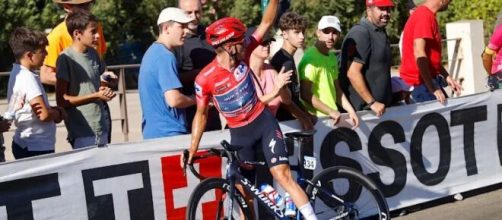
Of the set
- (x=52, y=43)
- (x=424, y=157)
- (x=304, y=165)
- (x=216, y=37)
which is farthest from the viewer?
(x=424, y=157)

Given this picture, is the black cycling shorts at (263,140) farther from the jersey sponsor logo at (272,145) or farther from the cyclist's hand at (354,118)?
the cyclist's hand at (354,118)

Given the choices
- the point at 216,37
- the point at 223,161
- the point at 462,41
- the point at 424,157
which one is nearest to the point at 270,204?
the point at 223,161

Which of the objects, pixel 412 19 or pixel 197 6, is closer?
pixel 197 6

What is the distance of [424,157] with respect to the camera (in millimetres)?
9070

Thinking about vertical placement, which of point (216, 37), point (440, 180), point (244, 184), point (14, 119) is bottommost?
point (440, 180)

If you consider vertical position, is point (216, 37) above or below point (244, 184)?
above

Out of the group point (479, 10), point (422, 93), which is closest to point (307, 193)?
point (422, 93)

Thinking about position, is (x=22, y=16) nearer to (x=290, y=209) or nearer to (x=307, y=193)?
(x=307, y=193)

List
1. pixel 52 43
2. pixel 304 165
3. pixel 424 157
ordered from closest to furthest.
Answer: pixel 304 165
pixel 52 43
pixel 424 157

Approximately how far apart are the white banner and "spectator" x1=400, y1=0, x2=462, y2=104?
0.21m

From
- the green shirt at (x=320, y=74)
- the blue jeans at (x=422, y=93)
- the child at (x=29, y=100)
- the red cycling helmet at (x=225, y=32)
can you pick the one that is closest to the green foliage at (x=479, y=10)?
the blue jeans at (x=422, y=93)

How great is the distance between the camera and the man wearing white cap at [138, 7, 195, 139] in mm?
7031

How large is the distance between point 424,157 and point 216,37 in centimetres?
317

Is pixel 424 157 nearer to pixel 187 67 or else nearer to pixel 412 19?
pixel 412 19
